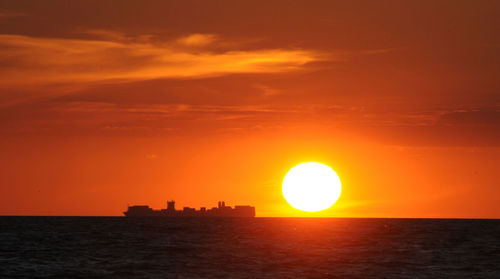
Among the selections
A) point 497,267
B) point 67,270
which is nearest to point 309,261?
point 497,267

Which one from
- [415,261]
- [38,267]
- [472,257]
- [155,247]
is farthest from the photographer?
[155,247]

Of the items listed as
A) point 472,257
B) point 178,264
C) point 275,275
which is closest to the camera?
point 275,275

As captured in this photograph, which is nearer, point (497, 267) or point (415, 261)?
point (497, 267)

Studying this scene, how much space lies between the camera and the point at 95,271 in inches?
3438

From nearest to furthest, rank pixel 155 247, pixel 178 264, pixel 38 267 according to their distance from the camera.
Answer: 1. pixel 38 267
2. pixel 178 264
3. pixel 155 247

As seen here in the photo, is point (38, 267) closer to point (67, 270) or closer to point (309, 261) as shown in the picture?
point (67, 270)

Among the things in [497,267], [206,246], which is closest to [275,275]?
[497,267]

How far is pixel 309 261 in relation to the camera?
102438mm

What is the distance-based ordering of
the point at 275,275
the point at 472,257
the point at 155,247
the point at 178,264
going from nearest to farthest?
the point at 275,275 → the point at 178,264 → the point at 472,257 → the point at 155,247

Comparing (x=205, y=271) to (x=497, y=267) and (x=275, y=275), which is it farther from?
(x=497, y=267)

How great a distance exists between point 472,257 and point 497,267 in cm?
1656

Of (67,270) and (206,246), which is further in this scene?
(206,246)

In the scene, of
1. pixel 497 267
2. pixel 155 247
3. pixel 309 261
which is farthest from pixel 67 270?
pixel 497 267

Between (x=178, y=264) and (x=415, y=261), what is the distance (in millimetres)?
32107
